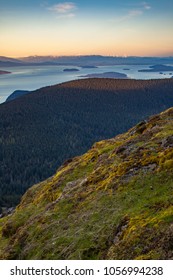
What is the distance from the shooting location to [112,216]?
554 inches

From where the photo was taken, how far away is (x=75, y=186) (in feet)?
70.6

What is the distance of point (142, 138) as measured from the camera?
24906 millimetres

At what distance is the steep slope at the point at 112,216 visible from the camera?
37.9ft

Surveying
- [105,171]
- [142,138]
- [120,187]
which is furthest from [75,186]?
[142,138]

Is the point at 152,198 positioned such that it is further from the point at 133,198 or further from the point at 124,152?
the point at 124,152

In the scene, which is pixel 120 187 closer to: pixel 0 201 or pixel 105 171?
pixel 105 171

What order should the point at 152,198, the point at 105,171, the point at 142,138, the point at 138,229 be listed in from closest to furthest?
the point at 138,229 → the point at 152,198 → the point at 105,171 → the point at 142,138

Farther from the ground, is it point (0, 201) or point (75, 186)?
point (75, 186)

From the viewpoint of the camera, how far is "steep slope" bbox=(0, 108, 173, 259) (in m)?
11.6

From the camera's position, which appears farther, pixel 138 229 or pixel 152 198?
pixel 152 198

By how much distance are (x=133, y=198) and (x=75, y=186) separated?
7.30 meters
